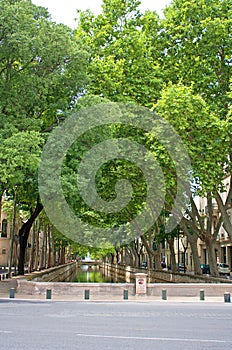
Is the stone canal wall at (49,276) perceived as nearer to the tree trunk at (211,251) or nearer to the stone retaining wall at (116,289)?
the stone retaining wall at (116,289)

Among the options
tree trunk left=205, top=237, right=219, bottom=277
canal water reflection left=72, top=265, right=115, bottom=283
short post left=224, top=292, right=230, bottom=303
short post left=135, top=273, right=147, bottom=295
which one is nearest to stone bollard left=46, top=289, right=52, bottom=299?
short post left=135, top=273, right=147, bottom=295

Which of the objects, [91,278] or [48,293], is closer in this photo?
[48,293]

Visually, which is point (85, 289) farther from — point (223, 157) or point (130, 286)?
point (223, 157)

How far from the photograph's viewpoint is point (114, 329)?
11633 mm

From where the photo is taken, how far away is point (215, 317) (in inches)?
581

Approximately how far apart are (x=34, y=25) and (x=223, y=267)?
134 ft

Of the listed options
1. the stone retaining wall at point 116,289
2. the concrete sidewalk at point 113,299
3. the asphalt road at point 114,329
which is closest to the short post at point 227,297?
the concrete sidewalk at point 113,299

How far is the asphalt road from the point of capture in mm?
9328

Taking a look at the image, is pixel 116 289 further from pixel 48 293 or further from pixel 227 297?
pixel 227 297

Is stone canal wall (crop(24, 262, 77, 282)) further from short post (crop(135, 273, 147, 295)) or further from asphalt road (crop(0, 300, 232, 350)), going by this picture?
asphalt road (crop(0, 300, 232, 350))

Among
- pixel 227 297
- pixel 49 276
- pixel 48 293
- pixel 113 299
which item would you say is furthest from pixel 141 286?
pixel 49 276

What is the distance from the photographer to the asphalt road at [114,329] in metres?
9.33

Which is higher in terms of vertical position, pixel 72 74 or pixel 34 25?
pixel 34 25

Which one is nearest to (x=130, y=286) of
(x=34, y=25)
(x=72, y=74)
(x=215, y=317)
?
(x=215, y=317)
